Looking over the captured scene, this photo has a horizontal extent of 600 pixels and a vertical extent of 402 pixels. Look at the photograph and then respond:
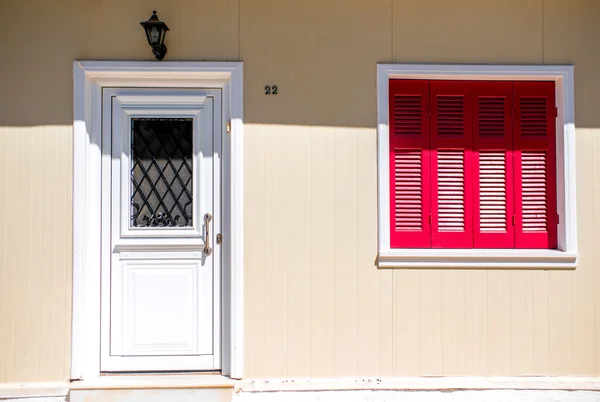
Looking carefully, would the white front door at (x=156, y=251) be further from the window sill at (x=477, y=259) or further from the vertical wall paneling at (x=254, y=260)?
the window sill at (x=477, y=259)

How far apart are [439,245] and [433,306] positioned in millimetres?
444

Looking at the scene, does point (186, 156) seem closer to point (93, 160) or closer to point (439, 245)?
point (93, 160)

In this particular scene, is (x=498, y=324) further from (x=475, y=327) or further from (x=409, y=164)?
(x=409, y=164)

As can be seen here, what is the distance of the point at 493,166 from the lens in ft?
12.0

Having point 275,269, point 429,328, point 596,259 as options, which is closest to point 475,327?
point 429,328

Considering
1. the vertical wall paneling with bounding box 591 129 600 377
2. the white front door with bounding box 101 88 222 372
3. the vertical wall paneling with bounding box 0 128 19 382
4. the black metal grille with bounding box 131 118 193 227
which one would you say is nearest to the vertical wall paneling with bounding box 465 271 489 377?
the vertical wall paneling with bounding box 591 129 600 377

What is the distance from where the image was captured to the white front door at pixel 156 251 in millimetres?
3564

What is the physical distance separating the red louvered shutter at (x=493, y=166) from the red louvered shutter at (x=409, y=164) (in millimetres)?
373

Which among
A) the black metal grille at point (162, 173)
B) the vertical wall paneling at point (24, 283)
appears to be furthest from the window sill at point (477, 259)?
the vertical wall paneling at point (24, 283)

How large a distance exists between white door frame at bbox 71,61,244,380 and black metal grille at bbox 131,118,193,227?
26 centimetres

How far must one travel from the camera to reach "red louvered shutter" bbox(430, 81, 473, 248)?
364 centimetres

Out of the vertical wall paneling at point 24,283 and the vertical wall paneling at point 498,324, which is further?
the vertical wall paneling at point 498,324

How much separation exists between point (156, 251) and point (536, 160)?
9.42 ft

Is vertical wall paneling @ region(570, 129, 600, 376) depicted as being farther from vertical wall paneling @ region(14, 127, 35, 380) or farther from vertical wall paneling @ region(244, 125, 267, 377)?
vertical wall paneling @ region(14, 127, 35, 380)
